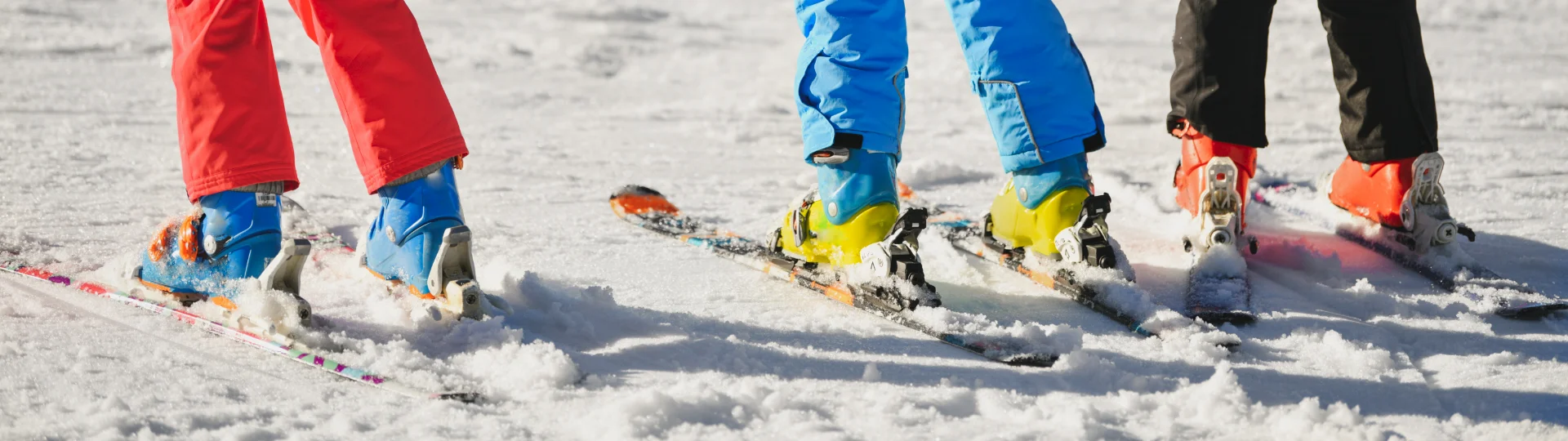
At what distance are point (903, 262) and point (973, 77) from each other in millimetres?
625

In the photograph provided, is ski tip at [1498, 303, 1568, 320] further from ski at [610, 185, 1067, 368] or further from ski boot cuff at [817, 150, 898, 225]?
ski boot cuff at [817, 150, 898, 225]

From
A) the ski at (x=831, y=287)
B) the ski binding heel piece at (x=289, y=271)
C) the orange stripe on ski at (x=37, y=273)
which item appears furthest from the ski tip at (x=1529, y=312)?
the orange stripe on ski at (x=37, y=273)

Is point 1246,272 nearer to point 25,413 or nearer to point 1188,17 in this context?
point 1188,17

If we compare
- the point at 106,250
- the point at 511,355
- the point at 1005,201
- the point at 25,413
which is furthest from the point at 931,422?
the point at 106,250

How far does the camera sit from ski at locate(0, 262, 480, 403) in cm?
211

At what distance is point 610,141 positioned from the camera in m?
5.25

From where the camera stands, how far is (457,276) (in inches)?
96.1

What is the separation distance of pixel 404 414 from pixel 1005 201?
66.2 inches

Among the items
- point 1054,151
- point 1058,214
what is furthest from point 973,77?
point 1058,214

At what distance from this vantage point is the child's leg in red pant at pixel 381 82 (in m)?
2.37

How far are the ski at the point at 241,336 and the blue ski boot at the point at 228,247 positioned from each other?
0.06 m

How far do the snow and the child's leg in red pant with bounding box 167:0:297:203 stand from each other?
0.34 m

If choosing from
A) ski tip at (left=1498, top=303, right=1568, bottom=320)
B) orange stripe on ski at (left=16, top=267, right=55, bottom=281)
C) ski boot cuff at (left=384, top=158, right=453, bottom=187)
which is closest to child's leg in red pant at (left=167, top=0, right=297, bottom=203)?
ski boot cuff at (left=384, top=158, right=453, bottom=187)

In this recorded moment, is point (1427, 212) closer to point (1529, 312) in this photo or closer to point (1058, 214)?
point (1529, 312)
